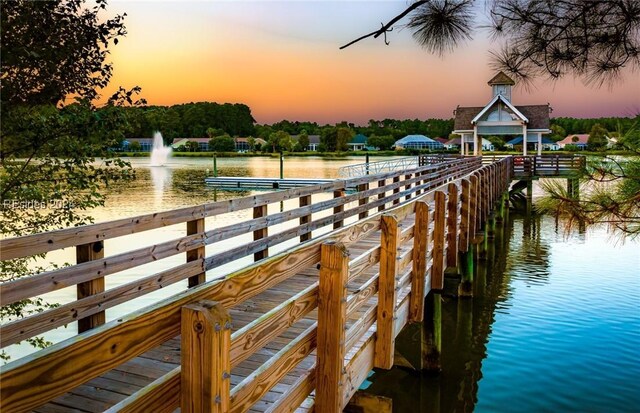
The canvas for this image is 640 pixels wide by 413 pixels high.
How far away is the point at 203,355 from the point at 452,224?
686 centimetres

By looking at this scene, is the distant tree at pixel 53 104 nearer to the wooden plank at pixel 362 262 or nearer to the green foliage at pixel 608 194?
the wooden plank at pixel 362 262

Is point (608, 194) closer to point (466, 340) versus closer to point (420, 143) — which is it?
point (466, 340)

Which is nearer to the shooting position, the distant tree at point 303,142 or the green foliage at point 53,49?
the green foliage at point 53,49

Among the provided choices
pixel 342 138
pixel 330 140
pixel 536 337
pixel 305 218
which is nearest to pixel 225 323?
pixel 305 218

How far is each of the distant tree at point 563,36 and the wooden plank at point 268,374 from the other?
365 centimetres

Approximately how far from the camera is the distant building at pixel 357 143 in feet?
463

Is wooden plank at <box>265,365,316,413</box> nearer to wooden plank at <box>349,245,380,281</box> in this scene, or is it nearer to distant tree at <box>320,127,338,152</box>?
wooden plank at <box>349,245,380,281</box>

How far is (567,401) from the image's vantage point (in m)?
7.12

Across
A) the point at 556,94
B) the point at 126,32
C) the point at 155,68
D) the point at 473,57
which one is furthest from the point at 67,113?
the point at 155,68

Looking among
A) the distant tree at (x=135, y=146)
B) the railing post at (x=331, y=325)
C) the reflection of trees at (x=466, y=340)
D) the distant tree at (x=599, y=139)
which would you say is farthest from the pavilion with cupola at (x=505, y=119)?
the distant tree at (x=135, y=146)

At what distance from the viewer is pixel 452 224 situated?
8.52 metres

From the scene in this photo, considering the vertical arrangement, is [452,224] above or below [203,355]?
below

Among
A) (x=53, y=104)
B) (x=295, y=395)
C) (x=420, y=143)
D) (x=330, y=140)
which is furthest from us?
(x=330, y=140)

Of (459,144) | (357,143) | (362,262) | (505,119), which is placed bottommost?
(362,262)
